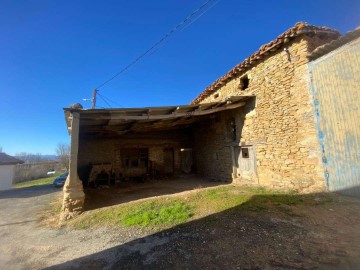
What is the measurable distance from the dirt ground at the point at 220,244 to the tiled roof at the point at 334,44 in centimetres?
421

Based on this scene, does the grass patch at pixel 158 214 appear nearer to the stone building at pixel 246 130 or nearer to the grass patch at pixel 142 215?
the grass patch at pixel 142 215

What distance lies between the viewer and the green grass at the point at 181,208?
5.29m

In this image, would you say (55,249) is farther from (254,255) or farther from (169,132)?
(169,132)

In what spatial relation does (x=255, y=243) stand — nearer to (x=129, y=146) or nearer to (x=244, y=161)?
(x=244, y=161)

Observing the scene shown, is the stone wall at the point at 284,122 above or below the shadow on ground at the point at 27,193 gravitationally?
above

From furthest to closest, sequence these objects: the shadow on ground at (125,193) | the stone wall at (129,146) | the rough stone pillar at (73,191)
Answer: the stone wall at (129,146) → the shadow on ground at (125,193) → the rough stone pillar at (73,191)

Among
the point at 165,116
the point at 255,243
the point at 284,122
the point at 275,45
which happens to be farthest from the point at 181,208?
the point at 275,45

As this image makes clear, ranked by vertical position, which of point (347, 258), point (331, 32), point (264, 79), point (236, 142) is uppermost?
point (331, 32)

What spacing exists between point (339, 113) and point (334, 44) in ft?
6.78

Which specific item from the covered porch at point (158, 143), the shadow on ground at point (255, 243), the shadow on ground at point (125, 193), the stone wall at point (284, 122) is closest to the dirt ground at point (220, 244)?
the shadow on ground at point (255, 243)

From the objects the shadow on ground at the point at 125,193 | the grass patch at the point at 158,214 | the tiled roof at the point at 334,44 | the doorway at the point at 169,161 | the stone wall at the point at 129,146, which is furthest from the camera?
the doorway at the point at 169,161

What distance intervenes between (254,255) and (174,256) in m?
1.33

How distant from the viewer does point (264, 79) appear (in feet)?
26.6

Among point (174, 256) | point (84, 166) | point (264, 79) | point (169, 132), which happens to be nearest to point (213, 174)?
point (169, 132)
